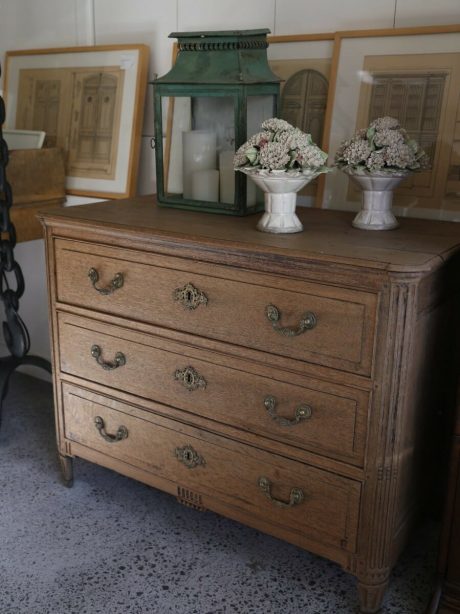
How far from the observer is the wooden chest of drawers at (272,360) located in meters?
1.49

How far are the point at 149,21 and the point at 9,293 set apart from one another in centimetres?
113

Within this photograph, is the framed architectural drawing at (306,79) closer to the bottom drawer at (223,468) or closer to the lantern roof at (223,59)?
the lantern roof at (223,59)

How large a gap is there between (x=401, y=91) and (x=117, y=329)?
3.42ft

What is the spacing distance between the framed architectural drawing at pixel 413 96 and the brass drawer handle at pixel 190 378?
28.8 inches

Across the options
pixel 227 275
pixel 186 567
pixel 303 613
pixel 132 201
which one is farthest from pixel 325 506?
pixel 132 201

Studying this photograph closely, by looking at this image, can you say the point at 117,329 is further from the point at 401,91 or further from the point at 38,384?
the point at 38,384

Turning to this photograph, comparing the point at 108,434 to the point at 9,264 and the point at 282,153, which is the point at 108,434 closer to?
the point at 9,264

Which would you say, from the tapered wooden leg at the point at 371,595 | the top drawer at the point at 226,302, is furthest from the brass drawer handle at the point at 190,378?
the tapered wooden leg at the point at 371,595

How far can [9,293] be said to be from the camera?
2.59 m

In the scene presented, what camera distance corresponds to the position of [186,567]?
6.21 ft

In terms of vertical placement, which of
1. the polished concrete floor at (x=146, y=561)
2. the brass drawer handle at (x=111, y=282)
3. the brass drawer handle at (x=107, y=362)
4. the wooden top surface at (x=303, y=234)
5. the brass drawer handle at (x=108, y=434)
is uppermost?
the wooden top surface at (x=303, y=234)

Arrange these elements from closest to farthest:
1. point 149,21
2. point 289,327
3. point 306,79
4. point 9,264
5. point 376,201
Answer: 1. point 289,327
2. point 376,201
3. point 306,79
4. point 149,21
5. point 9,264

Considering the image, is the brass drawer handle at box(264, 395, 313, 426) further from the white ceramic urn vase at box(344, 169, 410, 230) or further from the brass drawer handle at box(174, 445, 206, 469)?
the white ceramic urn vase at box(344, 169, 410, 230)

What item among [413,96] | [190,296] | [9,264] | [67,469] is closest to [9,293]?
[9,264]
